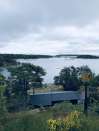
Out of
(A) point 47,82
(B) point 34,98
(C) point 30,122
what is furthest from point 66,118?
(A) point 47,82

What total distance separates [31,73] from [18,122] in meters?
19.1

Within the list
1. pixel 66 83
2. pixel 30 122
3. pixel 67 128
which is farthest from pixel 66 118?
pixel 66 83

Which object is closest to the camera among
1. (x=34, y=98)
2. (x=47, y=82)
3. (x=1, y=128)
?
(x=1, y=128)

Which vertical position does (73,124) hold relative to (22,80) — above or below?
above

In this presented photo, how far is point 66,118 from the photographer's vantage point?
5.97m

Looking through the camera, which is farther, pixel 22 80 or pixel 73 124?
pixel 22 80

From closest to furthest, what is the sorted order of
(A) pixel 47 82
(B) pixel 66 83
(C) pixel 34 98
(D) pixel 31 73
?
(C) pixel 34 98, (D) pixel 31 73, (B) pixel 66 83, (A) pixel 47 82

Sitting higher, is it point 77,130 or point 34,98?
point 77,130

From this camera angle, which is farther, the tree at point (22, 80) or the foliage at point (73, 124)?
the tree at point (22, 80)

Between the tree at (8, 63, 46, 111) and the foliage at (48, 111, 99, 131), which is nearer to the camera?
the foliage at (48, 111, 99, 131)

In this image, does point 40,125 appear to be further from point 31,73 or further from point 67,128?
point 31,73

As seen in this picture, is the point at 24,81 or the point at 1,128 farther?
the point at 24,81

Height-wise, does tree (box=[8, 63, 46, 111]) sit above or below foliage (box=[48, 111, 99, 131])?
below

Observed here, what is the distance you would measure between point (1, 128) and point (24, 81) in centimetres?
1703
